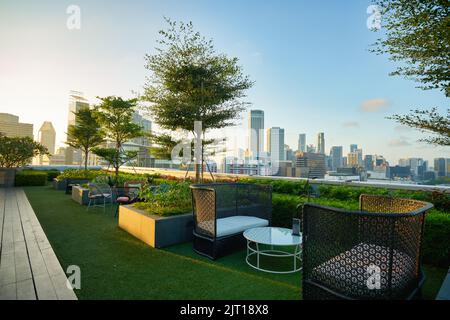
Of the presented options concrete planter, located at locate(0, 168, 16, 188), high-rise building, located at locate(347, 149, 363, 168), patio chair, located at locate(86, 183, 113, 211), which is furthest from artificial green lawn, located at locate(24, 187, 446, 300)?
concrete planter, located at locate(0, 168, 16, 188)

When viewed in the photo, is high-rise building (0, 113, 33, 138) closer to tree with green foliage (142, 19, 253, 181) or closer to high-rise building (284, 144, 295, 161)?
tree with green foliage (142, 19, 253, 181)

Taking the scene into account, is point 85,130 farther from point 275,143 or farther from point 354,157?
point 354,157

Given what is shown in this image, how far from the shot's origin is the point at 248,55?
280 inches

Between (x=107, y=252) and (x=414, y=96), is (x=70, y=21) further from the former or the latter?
(x=414, y=96)

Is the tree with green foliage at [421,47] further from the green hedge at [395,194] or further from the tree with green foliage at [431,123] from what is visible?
the green hedge at [395,194]

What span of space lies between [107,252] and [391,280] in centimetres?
348

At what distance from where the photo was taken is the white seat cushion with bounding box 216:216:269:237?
321cm

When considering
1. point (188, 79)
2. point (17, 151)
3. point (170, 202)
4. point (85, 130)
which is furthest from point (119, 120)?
point (170, 202)

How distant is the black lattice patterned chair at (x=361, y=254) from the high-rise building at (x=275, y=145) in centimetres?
668

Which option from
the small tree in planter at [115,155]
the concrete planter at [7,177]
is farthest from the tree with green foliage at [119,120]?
the concrete planter at [7,177]

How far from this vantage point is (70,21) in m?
3.92

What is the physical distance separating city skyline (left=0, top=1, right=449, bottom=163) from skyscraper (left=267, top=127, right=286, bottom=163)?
179cm

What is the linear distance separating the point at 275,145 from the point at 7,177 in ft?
43.9
